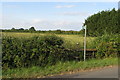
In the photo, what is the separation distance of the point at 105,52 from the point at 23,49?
544 centimetres

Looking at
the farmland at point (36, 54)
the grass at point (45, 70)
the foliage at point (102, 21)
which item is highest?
the foliage at point (102, 21)

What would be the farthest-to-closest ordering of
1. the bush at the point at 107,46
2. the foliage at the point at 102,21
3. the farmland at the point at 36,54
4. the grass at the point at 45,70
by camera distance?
the foliage at the point at 102,21 → the bush at the point at 107,46 → the farmland at the point at 36,54 → the grass at the point at 45,70

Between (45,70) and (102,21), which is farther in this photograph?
(102,21)

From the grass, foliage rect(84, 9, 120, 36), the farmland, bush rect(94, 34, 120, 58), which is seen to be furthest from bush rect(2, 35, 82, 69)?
foliage rect(84, 9, 120, 36)

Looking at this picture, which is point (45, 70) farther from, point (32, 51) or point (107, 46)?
point (107, 46)

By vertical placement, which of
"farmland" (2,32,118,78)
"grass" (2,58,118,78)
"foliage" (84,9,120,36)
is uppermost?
"foliage" (84,9,120,36)

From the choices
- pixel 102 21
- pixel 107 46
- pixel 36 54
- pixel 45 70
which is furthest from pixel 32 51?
pixel 102 21

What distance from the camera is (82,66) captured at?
919cm

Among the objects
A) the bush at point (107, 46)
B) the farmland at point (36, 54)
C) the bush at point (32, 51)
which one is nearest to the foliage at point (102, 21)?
the bush at point (107, 46)

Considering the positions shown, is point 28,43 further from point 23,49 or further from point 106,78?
point 106,78

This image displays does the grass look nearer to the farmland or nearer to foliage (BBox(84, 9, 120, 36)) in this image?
the farmland

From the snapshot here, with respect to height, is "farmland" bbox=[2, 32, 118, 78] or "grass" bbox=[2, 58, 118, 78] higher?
"farmland" bbox=[2, 32, 118, 78]

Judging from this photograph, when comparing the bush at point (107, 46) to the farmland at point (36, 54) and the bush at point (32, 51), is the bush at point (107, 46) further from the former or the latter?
the bush at point (32, 51)

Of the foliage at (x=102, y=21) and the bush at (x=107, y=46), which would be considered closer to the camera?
the bush at (x=107, y=46)
